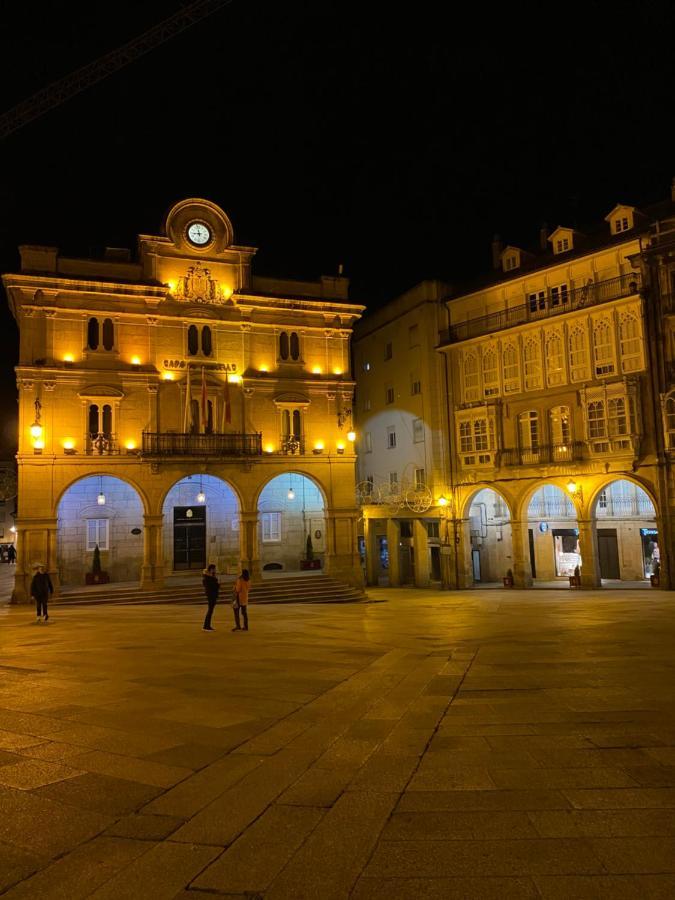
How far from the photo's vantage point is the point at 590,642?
50.4 ft

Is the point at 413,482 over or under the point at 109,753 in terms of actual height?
over

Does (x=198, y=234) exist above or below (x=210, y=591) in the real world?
above

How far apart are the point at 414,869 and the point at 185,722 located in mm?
4949

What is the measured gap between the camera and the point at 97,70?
128 feet

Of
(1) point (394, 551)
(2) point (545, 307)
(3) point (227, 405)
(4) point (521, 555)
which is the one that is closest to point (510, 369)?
(2) point (545, 307)

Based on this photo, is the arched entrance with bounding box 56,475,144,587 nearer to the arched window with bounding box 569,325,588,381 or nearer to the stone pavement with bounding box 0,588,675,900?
the stone pavement with bounding box 0,588,675,900

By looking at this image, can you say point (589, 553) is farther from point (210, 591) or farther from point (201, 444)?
point (210, 591)

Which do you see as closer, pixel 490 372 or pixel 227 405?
pixel 227 405

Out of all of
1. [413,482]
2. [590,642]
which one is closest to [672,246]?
[413,482]

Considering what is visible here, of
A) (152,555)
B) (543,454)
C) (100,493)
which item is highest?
(543,454)

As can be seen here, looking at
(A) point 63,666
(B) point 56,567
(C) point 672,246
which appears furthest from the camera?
(C) point 672,246

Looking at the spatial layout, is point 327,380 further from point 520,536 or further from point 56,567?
point 56,567

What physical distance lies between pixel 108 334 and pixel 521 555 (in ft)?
83.1

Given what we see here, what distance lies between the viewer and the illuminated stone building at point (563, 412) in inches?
1313
